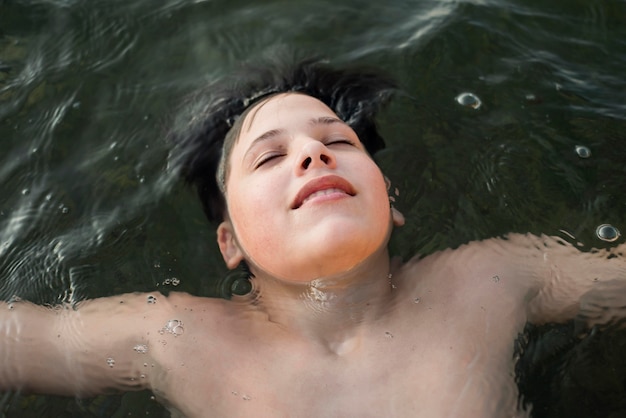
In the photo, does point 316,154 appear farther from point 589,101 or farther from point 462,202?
point 589,101

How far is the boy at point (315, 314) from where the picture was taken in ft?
9.10

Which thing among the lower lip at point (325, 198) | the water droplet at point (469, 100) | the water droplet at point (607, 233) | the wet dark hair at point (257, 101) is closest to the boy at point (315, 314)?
the lower lip at point (325, 198)

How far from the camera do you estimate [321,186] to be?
2.82 metres

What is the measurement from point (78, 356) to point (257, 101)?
4.90ft

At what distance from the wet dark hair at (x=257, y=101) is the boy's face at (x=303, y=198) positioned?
0.55m

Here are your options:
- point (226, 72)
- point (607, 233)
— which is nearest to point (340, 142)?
point (607, 233)

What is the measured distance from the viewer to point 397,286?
3.15m

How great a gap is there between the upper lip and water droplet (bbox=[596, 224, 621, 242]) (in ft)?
A: 3.93

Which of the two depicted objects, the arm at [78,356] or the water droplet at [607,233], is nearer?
the arm at [78,356]

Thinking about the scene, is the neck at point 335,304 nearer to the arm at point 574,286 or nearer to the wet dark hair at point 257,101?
the arm at point 574,286

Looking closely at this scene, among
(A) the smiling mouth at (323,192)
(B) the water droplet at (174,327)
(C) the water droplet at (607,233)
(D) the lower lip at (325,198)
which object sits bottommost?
(C) the water droplet at (607,233)

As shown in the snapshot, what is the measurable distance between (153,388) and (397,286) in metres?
1.03

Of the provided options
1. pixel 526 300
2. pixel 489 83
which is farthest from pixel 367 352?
pixel 489 83

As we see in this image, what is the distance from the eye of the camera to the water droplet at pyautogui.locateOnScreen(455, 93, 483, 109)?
4059 millimetres
